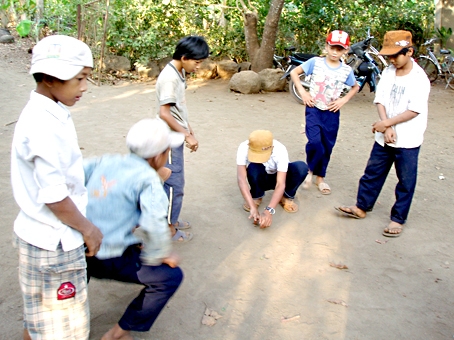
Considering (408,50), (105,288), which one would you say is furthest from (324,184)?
(105,288)

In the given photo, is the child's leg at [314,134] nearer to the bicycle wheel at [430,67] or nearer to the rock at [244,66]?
the rock at [244,66]

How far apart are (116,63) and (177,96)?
793cm

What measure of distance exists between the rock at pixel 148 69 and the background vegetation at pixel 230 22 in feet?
0.69

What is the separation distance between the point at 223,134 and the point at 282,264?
342 cm

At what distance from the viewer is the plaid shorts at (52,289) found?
6.05 ft

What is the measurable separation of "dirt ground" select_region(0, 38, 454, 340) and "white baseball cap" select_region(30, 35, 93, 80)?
1.58m

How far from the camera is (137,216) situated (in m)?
2.15

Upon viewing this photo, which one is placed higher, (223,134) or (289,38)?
(289,38)

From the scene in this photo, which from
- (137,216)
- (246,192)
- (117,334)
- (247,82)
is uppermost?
(137,216)

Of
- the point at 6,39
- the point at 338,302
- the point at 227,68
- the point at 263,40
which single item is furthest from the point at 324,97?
the point at 6,39

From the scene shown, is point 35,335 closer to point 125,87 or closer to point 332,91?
point 332,91

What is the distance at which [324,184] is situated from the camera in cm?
477

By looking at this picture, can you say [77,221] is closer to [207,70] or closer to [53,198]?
[53,198]

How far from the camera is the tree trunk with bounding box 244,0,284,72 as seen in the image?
9469 mm
